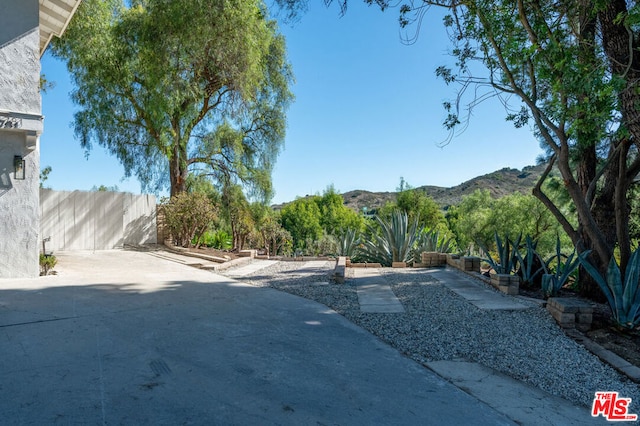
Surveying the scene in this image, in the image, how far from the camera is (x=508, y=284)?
21.3ft

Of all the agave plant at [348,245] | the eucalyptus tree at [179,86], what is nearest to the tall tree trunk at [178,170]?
the eucalyptus tree at [179,86]

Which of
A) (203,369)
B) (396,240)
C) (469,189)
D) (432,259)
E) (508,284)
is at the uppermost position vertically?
(469,189)

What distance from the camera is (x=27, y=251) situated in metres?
7.13

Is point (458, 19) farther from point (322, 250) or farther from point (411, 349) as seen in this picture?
point (322, 250)

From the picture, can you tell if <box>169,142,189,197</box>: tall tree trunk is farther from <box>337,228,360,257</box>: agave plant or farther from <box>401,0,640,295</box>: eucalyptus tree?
<box>401,0,640,295</box>: eucalyptus tree

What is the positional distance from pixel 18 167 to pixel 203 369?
6254 millimetres

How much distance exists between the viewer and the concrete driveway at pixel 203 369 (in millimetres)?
2453

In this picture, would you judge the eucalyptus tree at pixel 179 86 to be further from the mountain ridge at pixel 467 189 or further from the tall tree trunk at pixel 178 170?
the mountain ridge at pixel 467 189

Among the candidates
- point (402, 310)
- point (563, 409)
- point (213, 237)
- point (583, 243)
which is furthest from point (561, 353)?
point (213, 237)

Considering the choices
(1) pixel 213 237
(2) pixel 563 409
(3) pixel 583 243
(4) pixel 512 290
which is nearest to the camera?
(2) pixel 563 409

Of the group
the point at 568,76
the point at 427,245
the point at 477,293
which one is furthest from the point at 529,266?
the point at 427,245

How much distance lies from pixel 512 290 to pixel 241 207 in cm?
1137

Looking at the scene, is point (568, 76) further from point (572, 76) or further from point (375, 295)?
point (375, 295)

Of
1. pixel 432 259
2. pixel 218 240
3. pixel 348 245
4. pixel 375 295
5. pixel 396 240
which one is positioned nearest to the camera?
pixel 375 295
